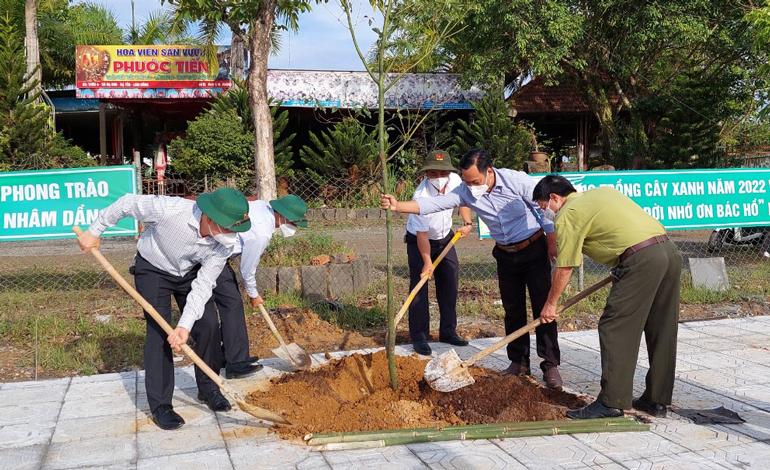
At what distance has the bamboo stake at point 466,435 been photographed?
385cm

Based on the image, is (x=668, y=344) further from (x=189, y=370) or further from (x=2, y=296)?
(x=2, y=296)

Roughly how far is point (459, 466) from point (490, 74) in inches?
585

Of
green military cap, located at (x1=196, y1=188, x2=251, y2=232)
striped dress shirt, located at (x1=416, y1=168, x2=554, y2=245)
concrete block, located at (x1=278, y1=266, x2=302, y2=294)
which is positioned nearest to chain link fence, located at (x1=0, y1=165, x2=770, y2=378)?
concrete block, located at (x1=278, y1=266, x2=302, y2=294)

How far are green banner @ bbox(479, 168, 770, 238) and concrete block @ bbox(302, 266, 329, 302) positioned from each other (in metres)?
1.93

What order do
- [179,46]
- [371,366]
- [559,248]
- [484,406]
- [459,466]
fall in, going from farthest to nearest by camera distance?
[179,46]
[371,366]
[484,406]
[559,248]
[459,466]

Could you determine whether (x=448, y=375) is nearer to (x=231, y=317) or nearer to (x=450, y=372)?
(x=450, y=372)

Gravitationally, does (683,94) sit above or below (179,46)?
below

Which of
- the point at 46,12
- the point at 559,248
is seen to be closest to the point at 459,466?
the point at 559,248

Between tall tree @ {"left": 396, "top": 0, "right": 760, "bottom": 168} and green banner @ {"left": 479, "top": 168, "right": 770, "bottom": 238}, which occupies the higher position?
tall tree @ {"left": 396, "top": 0, "right": 760, "bottom": 168}

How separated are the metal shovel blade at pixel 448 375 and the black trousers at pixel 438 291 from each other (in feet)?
5.15

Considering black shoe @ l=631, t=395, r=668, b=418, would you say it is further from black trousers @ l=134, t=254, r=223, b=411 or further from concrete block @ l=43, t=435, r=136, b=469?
concrete block @ l=43, t=435, r=136, b=469

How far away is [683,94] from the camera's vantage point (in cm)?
1792

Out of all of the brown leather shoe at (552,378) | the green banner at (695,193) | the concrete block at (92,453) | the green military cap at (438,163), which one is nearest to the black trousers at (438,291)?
the green military cap at (438,163)

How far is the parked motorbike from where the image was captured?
10367mm
